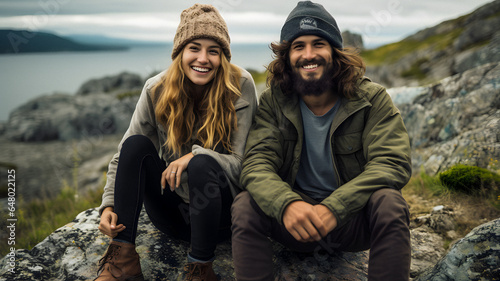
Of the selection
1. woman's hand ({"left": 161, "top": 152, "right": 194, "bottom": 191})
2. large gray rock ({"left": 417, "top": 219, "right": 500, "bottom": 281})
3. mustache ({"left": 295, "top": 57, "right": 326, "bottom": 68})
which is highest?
mustache ({"left": 295, "top": 57, "right": 326, "bottom": 68})

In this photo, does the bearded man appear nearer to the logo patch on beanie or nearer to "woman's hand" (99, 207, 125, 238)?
the logo patch on beanie

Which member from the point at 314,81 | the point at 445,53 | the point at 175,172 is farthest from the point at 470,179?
the point at 445,53

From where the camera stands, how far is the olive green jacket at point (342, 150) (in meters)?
2.53

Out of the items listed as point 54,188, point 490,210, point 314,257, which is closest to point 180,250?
point 314,257

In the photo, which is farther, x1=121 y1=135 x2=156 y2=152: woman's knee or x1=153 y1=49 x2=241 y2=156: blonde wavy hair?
x1=153 y1=49 x2=241 y2=156: blonde wavy hair

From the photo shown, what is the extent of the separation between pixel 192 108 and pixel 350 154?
4.91 ft

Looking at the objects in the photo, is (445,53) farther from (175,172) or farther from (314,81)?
(175,172)

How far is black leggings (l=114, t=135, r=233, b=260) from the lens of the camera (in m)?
2.71

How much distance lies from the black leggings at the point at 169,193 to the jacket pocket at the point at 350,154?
101 centimetres

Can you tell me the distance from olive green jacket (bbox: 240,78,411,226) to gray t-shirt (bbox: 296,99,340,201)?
0.08 meters

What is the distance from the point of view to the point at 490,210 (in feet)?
12.3

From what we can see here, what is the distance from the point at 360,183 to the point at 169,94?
5.83 feet

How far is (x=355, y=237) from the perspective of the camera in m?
2.67

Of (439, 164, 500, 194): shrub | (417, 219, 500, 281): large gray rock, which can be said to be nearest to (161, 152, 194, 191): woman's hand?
(417, 219, 500, 281): large gray rock
